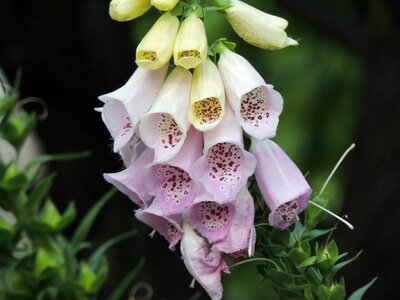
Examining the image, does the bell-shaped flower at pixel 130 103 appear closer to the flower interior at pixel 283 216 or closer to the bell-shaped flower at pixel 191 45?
the bell-shaped flower at pixel 191 45

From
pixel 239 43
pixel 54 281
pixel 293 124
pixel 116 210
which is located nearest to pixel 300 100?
pixel 293 124

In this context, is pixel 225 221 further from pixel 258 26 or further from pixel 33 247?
pixel 33 247

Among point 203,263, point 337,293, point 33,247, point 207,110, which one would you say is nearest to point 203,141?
point 207,110

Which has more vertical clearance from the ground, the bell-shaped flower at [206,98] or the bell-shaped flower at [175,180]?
the bell-shaped flower at [206,98]

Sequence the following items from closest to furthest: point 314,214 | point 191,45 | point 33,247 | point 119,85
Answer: point 191,45 < point 314,214 < point 33,247 < point 119,85

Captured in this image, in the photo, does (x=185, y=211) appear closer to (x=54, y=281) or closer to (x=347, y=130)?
(x=54, y=281)

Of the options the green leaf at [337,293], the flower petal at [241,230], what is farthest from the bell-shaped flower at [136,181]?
the green leaf at [337,293]
